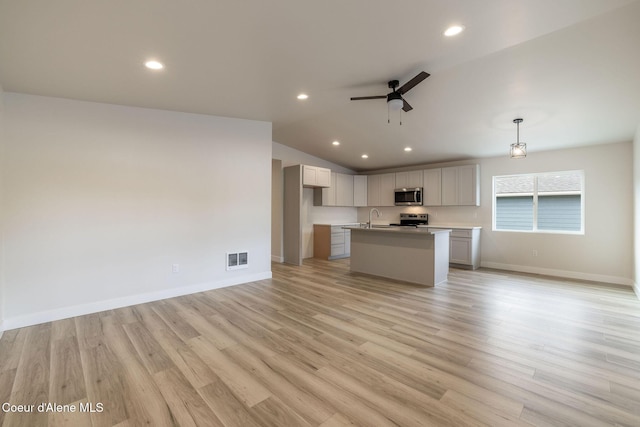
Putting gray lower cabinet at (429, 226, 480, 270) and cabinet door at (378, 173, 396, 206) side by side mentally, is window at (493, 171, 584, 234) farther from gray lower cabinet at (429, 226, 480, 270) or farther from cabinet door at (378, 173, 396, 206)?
cabinet door at (378, 173, 396, 206)

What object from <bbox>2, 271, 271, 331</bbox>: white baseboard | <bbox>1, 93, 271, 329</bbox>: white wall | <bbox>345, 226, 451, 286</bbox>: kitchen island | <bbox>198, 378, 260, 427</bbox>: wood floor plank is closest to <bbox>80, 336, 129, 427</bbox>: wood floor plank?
<bbox>198, 378, 260, 427</bbox>: wood floor plank

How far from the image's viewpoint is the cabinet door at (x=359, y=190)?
7914 millimetres

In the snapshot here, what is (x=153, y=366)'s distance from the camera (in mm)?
2199

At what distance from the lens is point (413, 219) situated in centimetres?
725

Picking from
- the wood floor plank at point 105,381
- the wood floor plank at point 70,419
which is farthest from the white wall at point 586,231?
the wood floor plank at point 70,419

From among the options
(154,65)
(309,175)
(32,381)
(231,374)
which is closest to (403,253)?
(309,175)

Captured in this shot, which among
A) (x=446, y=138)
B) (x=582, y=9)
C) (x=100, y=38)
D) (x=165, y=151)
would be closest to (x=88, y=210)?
(x=165, y=151)

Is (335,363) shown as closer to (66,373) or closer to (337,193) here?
(66,373)

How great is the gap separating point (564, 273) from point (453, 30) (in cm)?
534

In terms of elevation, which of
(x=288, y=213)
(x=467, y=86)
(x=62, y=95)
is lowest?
(x=288, y=213)

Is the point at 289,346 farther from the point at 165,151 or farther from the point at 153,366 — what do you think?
the point at 165,151

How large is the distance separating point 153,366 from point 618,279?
6.97m

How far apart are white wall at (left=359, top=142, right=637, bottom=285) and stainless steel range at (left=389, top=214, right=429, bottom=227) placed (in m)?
1.34

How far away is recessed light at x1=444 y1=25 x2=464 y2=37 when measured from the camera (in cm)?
222
